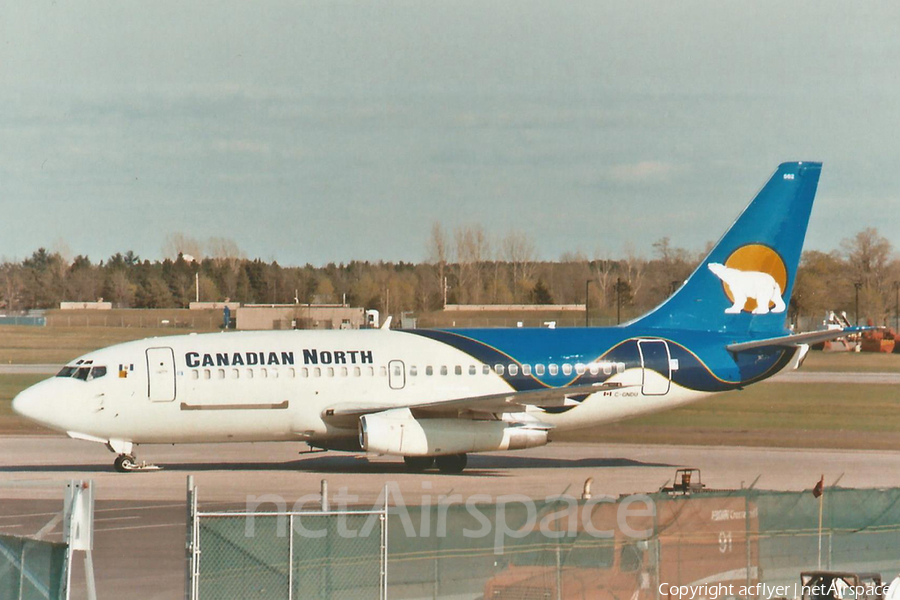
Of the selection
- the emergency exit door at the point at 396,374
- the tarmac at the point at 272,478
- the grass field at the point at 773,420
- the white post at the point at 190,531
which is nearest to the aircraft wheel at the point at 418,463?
the tarmac at the point at 272,478

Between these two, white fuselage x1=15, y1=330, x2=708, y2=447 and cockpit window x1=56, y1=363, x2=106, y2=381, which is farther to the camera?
cockpit window x1=56, y1=363, x2=106, y2=381

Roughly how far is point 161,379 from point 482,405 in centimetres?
814

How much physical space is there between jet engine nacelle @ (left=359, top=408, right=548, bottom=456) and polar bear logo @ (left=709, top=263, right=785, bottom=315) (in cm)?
777

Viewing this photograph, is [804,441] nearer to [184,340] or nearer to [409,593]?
[184,340]

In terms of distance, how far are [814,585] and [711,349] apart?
1814 centimetres

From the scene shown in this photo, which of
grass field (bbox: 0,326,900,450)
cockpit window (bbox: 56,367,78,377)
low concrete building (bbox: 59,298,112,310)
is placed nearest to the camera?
cockpit window (bbox: 56,367,78,377)

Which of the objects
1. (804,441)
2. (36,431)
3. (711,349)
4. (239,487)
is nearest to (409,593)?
→ (239,487)

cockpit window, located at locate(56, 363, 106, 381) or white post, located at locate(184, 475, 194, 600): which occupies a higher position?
cockpit window, located at locate(56, 363, 106, 381)

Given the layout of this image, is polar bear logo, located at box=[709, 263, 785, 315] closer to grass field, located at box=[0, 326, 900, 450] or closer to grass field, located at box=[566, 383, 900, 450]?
grass field, located at box=[566, 383, 900, 450]

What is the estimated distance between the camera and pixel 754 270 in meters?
33.8

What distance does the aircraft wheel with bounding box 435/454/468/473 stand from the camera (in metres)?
30.2

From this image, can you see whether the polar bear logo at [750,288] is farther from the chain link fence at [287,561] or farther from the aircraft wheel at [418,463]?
the chain link fence at [287,561]

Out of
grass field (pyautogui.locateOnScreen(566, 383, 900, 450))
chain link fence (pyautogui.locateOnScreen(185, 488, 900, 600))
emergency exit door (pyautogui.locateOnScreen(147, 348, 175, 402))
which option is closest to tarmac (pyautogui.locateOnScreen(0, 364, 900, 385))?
grass field (pyautogui.locateOnScreen(566, 383, 900, 450))

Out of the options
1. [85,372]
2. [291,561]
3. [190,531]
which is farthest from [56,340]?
[291,561]
